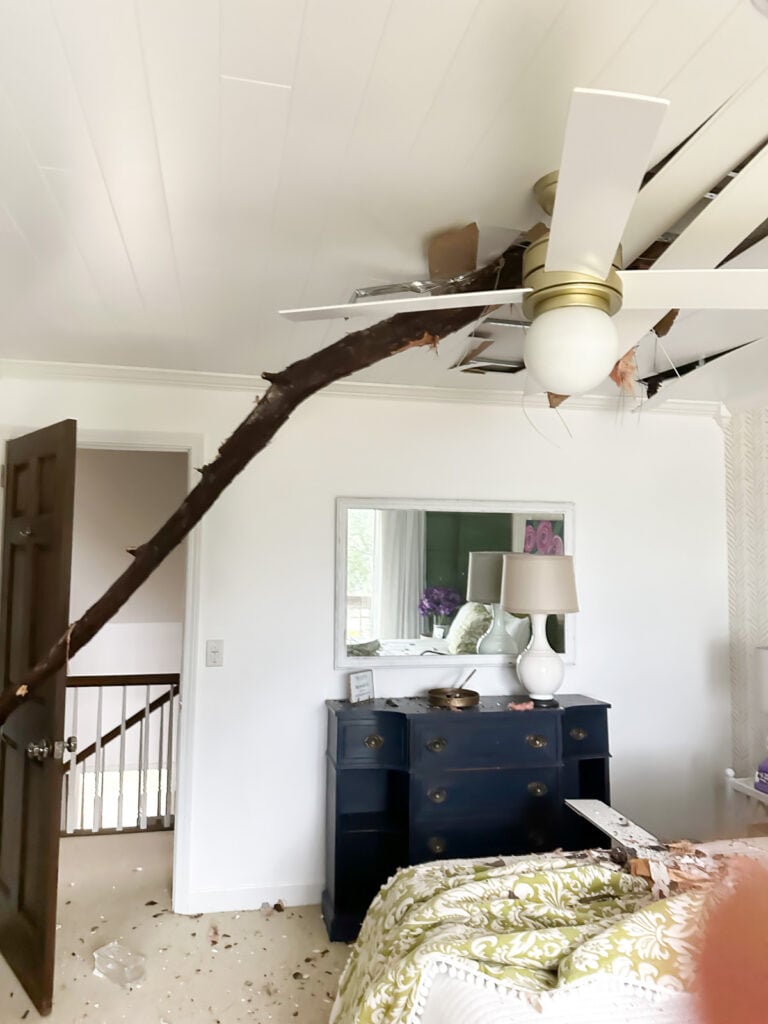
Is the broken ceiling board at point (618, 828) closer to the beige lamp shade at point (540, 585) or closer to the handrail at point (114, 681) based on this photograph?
the beige lamp shade at point (540, 585)

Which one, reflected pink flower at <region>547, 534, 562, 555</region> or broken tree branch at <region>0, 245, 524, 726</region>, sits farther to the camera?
reflected pink flower at <region>547, 534, 562, 555</region>

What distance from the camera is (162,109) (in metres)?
1.31

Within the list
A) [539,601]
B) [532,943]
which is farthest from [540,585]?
[532,943]

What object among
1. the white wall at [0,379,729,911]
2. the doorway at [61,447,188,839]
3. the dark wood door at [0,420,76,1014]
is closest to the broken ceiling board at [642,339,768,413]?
the white wall at [0,379,729,911]

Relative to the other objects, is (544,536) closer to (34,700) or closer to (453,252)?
(453,252)

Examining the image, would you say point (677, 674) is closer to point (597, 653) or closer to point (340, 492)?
point (597, 653)

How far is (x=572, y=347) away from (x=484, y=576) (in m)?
2.25

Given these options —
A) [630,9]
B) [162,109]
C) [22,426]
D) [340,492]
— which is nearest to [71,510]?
[22,426]

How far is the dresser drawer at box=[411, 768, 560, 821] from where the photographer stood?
2.84 metres

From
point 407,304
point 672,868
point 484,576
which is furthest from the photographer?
point 484,576

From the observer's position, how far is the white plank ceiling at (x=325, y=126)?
109 cm

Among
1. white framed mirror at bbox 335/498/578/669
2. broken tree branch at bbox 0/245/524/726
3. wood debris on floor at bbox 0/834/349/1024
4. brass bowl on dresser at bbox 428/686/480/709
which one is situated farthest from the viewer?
white framed mirror at bbox 335/498/578/669

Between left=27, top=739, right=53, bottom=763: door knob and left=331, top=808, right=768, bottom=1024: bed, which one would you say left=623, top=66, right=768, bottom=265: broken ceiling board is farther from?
left=27, top=739, right=53, bottom=763: door knob

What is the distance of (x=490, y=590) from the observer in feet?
11.0
